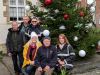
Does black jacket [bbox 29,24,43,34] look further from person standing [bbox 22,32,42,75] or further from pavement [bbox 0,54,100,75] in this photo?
pavement [bbox 0,54,100,75]

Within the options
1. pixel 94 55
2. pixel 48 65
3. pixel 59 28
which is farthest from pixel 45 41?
pixel 94 55

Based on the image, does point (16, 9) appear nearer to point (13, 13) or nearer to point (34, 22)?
→ point (13, 13)

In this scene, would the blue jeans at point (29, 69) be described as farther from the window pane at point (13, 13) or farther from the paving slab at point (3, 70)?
the window pane at point (13, 13)

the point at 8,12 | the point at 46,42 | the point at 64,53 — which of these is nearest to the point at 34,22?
the point at 46,42

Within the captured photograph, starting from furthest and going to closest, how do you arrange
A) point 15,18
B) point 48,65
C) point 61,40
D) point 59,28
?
point 15,18, point 59,28, point 61,40, point 48,65

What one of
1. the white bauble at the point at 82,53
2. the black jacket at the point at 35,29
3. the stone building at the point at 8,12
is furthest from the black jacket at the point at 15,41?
the stone building at the point at 8,12

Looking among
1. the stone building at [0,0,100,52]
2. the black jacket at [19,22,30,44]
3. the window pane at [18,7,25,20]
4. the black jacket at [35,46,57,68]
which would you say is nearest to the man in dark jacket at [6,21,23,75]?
the black jacket at [19,22,30,44]

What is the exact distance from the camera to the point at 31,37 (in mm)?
10336

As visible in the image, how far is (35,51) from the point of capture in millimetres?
10227

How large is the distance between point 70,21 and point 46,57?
2.31 m

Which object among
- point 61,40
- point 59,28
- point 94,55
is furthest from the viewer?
point 94,55

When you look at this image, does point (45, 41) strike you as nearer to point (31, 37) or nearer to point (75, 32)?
point (31, 37)

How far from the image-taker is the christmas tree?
11883 mm

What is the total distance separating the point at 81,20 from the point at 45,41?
255 cm
